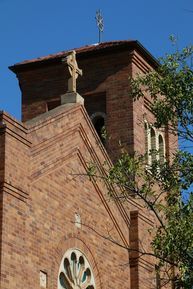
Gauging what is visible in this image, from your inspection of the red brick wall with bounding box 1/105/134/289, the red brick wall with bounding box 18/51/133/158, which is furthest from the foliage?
the red brick wall with bounding box 18/51/133/158

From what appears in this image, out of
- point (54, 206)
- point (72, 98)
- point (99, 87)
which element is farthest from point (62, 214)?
point (99, 87)

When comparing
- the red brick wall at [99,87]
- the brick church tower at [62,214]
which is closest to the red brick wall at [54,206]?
the brick church tower at [62,214]

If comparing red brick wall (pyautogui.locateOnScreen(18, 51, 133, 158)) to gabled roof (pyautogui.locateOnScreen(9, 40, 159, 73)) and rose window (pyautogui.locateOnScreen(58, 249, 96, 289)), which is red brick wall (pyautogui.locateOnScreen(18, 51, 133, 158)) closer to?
gabled roof (pyautogui.locateOnScreen(9, 40, 159, 73))

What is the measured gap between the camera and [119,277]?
21203 millimetres

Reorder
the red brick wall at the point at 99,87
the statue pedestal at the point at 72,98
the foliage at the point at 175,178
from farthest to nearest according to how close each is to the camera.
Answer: the red brick wall at the point at 99,87 < the statue pedestal at the point at 72,98 < the foliage at the point at 175,178

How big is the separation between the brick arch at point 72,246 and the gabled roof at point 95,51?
1061 cm

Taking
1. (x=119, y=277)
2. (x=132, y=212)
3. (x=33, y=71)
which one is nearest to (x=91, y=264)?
(x=119, y=277)

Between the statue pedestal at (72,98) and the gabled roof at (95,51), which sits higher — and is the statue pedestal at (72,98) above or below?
below

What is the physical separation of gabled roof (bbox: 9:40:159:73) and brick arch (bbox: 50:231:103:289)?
34.8 ft

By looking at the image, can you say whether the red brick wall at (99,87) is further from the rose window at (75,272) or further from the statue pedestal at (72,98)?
the rose window at (75,272)

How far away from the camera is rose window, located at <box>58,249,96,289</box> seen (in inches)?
733

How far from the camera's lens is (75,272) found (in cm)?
1911

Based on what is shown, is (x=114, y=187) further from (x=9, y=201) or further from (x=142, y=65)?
(x=142, y=65)

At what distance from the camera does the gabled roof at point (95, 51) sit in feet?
93.7
